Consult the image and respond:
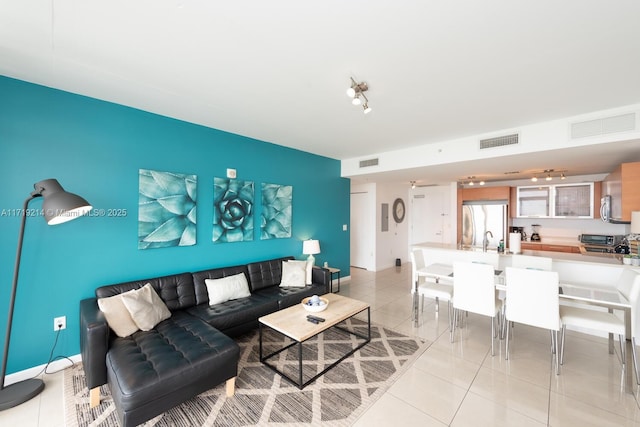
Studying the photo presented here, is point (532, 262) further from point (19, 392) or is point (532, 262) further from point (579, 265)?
point (19, 392)

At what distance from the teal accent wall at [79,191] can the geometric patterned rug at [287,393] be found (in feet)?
2.29

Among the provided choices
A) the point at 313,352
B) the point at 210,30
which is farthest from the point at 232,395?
the point at 210,30

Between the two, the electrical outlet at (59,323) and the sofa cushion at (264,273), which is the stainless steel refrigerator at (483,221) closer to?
the sofa cushion at (264,273)

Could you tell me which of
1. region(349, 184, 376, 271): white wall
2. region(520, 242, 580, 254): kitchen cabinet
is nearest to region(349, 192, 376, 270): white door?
region(349, 184, 376, 271): white wall

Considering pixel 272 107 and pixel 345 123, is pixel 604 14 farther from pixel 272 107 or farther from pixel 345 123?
pixel 272 107

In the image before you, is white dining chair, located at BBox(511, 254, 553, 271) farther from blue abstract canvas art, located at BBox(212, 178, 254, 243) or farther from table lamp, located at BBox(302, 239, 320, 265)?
blue abstract canvas art, located at BBox(212, 178, 254, 243)

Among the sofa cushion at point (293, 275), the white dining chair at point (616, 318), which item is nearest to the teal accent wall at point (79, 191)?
the sofa cushion at point (293, 275)

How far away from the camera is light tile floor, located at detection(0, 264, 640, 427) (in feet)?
6.14

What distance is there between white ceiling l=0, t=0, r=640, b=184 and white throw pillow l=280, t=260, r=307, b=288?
224cm

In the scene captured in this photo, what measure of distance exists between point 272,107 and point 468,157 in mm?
3032

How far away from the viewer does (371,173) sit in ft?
17.0

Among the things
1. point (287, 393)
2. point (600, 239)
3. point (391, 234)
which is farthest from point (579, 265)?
point (391, 234)

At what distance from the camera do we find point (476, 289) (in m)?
2.94

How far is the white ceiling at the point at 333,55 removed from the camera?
153 centimetres
